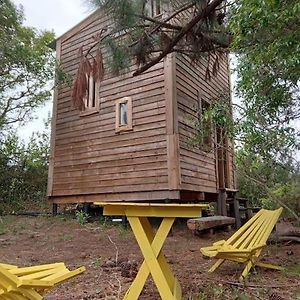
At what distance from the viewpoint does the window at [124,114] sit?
7350 millimetres

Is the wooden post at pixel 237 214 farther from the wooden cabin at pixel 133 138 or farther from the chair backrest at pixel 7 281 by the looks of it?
the chair backrest at pixel 7 281

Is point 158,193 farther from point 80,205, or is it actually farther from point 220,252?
point 220,252

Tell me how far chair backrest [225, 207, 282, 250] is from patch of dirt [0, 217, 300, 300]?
33 cm

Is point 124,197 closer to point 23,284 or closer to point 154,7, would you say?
point 154,7

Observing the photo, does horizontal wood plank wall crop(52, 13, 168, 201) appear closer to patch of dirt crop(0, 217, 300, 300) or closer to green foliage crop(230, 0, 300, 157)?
patch of dirt crop(0, 217, 300, 300)

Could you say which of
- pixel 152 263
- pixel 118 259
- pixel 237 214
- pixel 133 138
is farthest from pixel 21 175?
pixel 152 263

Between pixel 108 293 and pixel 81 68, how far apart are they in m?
3.05

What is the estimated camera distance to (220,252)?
282 cm

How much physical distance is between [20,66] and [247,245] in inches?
320

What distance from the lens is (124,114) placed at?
7527 mm

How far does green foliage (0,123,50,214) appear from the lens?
398 inches

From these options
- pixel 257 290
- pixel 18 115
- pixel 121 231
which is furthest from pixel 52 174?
pixel 257 290

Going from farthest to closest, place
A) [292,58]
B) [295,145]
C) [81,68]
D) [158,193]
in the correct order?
[158,193]
[81,68]
[295,145]
[292,58]

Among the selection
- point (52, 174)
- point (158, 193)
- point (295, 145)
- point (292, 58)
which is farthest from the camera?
point (52, 174)
